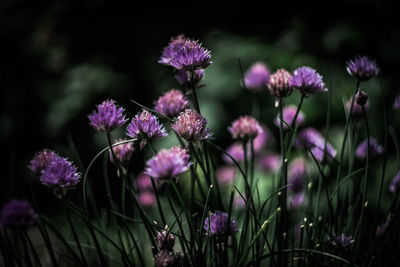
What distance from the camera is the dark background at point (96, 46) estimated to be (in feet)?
7.12

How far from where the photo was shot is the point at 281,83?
755 millimetres

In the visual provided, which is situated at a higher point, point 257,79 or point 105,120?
point 257,79

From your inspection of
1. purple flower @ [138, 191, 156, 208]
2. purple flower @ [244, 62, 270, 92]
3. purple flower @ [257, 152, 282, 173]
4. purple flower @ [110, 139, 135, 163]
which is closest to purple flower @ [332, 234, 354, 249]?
purple flower @ [110, 139, 135, 163]

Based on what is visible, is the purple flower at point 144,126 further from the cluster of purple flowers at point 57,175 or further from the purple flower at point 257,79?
the purple flower at point 257,79

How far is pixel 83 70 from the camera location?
7.73 feet

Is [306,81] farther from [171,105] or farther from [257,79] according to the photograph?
[257,79]

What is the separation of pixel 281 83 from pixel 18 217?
1.74 feet

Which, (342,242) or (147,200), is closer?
(342,242)

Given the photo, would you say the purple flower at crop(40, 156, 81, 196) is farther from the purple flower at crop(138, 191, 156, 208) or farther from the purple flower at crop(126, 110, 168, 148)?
the purple flower at crop(138, 191, 156, 208)

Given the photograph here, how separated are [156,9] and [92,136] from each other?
0.93 metres

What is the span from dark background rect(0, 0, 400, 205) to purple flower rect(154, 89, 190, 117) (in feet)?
4.08

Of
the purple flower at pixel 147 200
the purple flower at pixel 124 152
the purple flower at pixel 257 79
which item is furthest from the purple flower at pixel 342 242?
the purple flower at pixel 147 200

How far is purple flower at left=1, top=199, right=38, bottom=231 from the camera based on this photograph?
1.76 ft

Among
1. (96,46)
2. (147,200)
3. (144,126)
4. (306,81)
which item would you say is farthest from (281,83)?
(96,46)
